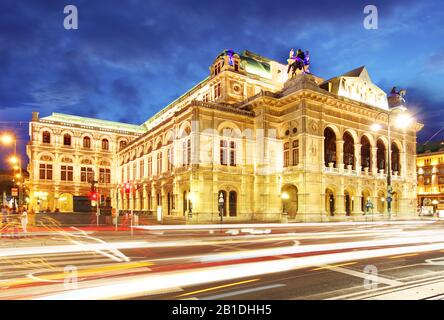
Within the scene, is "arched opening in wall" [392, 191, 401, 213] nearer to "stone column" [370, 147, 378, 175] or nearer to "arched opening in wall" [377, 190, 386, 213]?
"arched opening in wall" [377, 190, 386, 213]

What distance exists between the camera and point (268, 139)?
4325 centimetres

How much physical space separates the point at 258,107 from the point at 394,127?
2261cm

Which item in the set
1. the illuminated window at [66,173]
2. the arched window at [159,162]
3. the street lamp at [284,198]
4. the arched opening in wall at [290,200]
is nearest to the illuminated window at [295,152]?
the street lamp at [284,198]

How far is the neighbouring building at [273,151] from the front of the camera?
4022 centimetres

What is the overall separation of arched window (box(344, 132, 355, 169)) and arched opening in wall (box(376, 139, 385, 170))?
402 cm

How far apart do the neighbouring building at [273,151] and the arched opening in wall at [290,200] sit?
13cm

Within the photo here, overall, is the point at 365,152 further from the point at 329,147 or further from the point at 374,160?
the point at 329,147

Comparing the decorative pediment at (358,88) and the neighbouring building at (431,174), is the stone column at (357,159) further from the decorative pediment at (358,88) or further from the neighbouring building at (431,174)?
the neighbouring building at (431,174)

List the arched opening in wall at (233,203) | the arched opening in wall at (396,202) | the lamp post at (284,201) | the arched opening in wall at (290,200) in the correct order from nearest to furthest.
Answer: the lamp post at (284,201) → the arched opening in wall at (233,203) → the arched opening in wall at (290,200) → the arched opening in wall at (396,202)

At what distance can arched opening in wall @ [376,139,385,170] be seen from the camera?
5126cm

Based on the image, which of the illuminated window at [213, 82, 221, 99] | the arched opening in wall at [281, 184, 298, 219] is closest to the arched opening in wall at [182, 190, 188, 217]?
the arched opening in wall at [281, 184, 298, 219]

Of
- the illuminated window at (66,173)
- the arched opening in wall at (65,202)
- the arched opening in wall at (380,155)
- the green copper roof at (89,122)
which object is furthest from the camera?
the green copper roof at (89,122)

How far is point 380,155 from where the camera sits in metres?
52.1

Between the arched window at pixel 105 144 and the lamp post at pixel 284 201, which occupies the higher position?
the arched window at pixel 105 144
